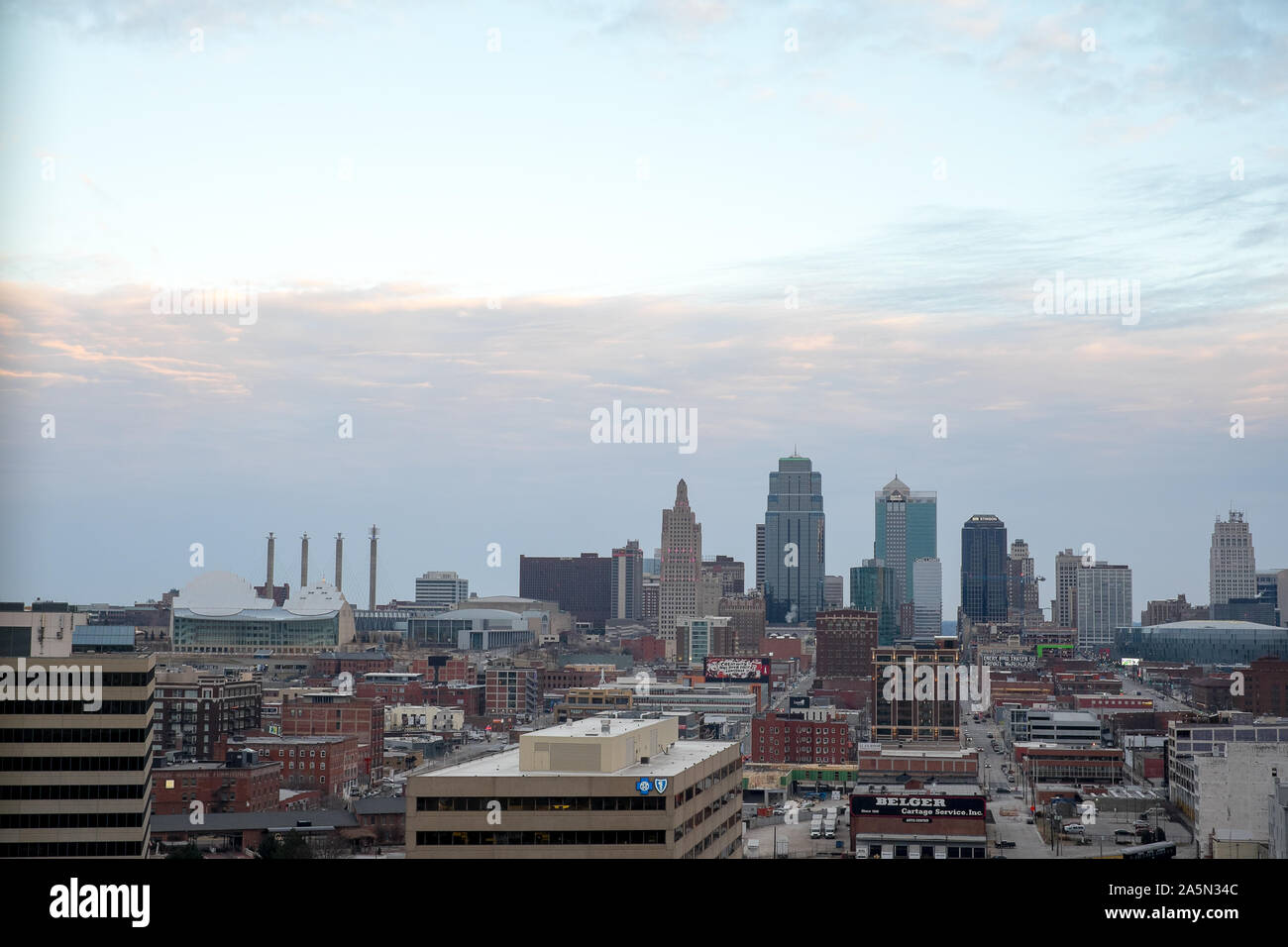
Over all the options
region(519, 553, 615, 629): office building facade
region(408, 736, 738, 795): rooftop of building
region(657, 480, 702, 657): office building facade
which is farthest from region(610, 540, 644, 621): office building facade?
region(408, 736, 738, 795): rooftop of building

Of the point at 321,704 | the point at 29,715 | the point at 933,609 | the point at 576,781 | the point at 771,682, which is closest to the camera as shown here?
the point at 576,781

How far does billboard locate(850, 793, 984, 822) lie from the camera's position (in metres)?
32.3

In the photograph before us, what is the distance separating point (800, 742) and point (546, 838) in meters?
39.2

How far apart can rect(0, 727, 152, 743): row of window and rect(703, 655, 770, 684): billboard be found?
6317 cm

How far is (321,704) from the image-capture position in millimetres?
50656

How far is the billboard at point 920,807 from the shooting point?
32281 mm

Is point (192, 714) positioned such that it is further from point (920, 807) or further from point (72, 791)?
point (72, 791)

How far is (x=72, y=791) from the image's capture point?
745 inches

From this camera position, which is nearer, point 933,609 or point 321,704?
point 321,704

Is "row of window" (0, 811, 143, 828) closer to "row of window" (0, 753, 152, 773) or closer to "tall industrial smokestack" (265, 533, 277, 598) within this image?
"row of window" (0, 753, 152, 773)
